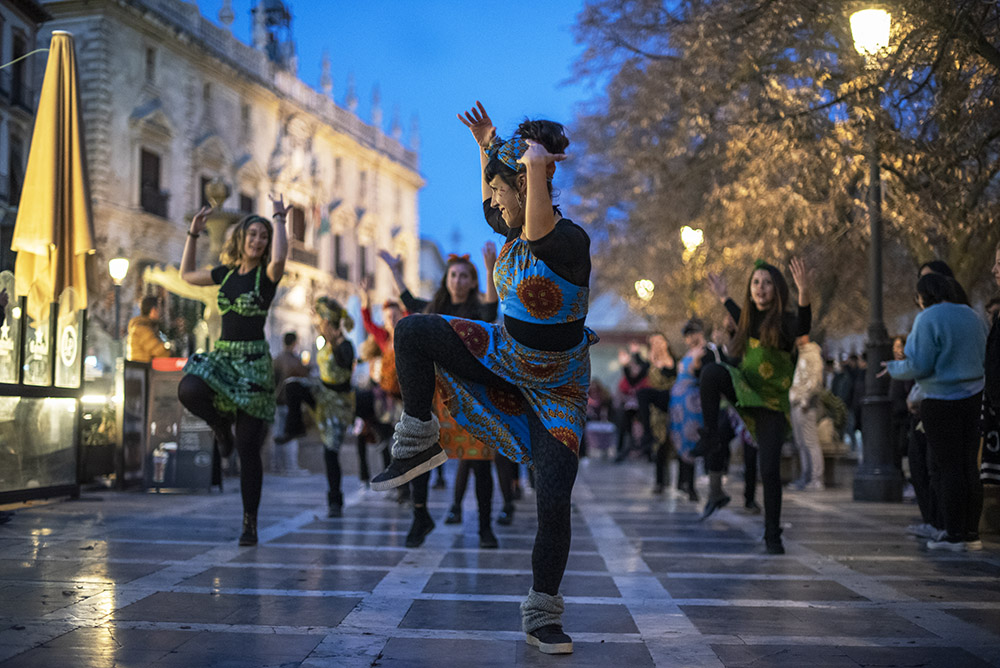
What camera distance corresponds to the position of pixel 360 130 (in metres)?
58.7

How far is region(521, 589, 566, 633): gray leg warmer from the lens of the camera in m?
4.07

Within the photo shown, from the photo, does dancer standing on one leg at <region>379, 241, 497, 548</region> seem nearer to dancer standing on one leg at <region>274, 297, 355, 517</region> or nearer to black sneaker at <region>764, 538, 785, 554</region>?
black sneaker at <region>764, 538, 785, 554</region>

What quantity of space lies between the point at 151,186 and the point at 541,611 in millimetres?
38084

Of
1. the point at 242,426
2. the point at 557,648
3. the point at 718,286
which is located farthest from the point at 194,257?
the point at 557,648

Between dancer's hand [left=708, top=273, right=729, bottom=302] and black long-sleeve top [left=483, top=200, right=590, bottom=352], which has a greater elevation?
dancer's hand [left=708, top=273, right=729, bottom=302]

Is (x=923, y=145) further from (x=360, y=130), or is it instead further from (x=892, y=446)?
(x=360, y=130)

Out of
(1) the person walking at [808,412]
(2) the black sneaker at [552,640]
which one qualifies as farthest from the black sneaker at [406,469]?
(1) the person walking at [808,412]

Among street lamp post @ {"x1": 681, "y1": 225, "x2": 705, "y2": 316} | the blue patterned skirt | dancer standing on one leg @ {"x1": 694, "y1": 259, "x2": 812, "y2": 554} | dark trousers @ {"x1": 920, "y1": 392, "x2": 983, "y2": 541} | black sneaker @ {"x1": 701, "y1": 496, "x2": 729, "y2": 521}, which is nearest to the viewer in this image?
the blue patterned skirt

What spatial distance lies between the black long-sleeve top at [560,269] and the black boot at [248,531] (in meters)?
3.50

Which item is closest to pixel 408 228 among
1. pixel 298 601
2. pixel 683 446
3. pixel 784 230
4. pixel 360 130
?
pixel 360 130

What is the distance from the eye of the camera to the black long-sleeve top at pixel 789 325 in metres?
7.15

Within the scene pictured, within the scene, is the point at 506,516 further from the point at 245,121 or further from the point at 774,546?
the point at 245,121

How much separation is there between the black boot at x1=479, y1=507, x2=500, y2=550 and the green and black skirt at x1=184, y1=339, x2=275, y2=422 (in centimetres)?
159

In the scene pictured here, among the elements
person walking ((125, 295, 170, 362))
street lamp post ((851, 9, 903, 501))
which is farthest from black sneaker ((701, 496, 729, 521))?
person walking ((125, 295, 170, 362))
